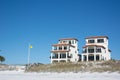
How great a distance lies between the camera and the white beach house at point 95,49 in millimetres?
59406

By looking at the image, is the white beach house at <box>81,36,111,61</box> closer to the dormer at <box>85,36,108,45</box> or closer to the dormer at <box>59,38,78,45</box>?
the dormer at <box>85,36,108,45</box>

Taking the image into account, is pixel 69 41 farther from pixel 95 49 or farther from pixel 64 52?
pixel 95 49

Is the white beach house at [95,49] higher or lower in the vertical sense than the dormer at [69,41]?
lower

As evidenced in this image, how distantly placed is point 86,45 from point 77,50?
797 cm

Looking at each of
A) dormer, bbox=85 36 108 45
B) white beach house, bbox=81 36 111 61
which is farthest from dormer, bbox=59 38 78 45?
dormer, bbox=85 36 108 45

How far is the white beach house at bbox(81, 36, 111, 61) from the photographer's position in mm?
59406

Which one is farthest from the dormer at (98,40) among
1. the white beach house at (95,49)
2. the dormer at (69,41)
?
the dormer at (69,41)

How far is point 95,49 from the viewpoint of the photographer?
195 ft

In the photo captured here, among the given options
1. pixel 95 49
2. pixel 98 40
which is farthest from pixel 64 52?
pixel 98 40

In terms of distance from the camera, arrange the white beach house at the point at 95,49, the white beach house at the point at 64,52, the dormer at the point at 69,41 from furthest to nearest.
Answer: the dormer at the point at 69,41, the white beach house at the point at 64,52, the white beach house at the point at 95,49

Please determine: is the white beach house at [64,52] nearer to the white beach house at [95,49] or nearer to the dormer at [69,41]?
the dormer at [69,41]

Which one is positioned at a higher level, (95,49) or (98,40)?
(98,40)

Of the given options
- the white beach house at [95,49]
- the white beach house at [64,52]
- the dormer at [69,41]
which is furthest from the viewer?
the dormer at [69,41]

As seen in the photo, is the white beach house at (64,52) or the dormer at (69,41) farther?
the dormer at (69,41)
